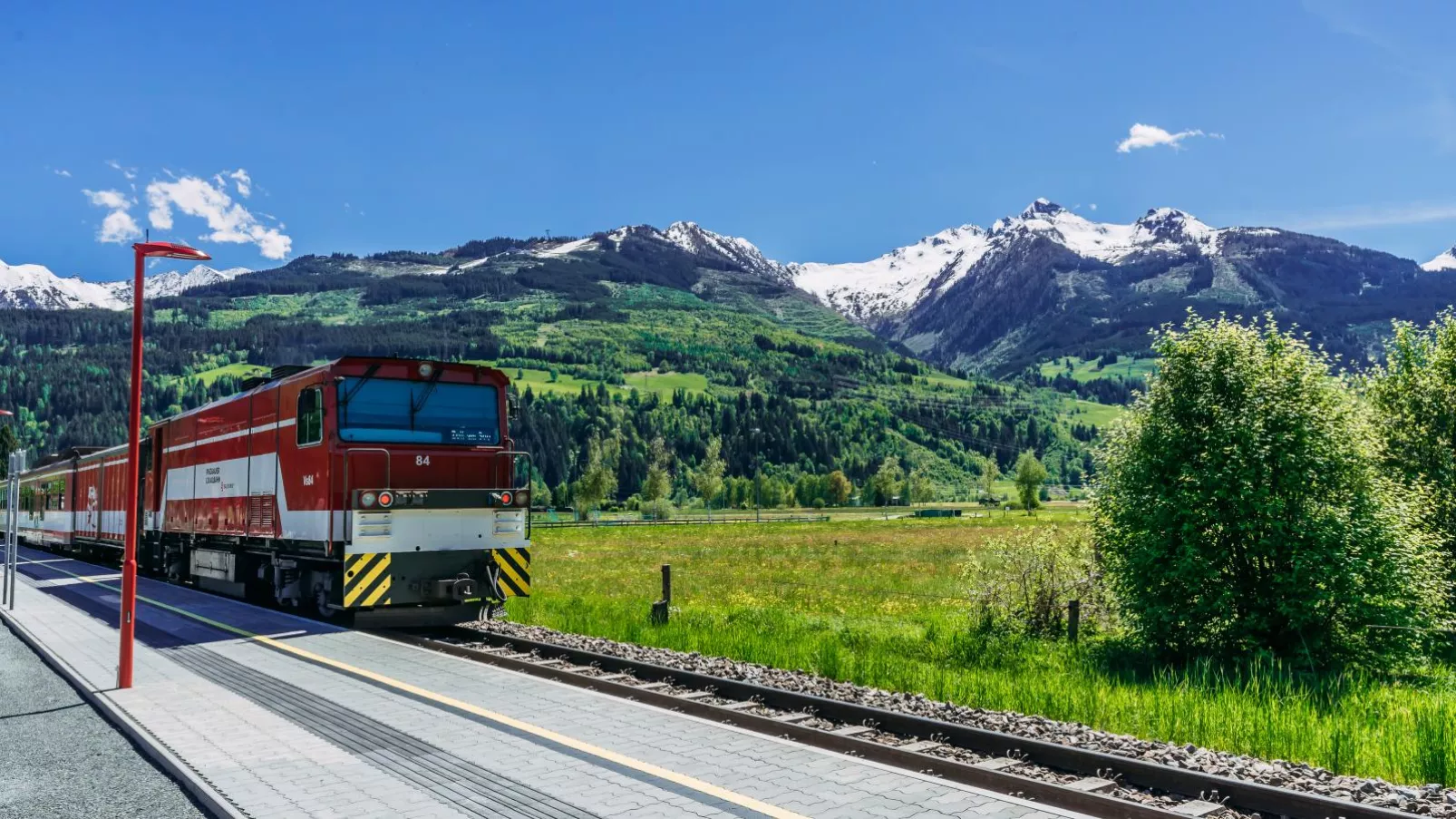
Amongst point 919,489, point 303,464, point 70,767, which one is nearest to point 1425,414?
point 303,464

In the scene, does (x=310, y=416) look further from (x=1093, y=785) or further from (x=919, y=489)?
(x=919, y=489)

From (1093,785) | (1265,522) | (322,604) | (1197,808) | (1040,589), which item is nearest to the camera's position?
(1197,808)

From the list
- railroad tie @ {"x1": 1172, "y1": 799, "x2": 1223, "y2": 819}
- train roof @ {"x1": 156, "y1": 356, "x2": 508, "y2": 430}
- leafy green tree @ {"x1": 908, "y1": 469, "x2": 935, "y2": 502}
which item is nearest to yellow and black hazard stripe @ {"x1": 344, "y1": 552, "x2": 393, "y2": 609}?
train roof @ {"x1": 156, "y1": 356, "x2": 508, "y2": 430}

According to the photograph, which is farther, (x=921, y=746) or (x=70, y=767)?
(x=921, y=746)

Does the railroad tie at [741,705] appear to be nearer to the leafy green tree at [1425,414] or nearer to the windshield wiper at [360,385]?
the windshield wiper at [360,385]

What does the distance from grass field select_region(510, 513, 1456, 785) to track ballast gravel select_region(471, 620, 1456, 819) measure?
2.21 feet

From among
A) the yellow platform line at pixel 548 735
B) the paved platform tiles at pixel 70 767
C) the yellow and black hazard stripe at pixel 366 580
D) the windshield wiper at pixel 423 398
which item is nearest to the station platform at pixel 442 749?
the yellow platform line at pixel 548 735

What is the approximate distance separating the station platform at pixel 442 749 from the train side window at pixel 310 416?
12.5ft

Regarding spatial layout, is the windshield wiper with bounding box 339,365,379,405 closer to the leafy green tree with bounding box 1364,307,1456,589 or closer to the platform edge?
the platform edge

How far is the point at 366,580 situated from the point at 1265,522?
47.4ft

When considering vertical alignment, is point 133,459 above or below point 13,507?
above

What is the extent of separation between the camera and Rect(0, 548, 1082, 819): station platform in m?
7.38

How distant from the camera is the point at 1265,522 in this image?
15.2m

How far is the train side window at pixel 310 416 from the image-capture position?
55.5ft
